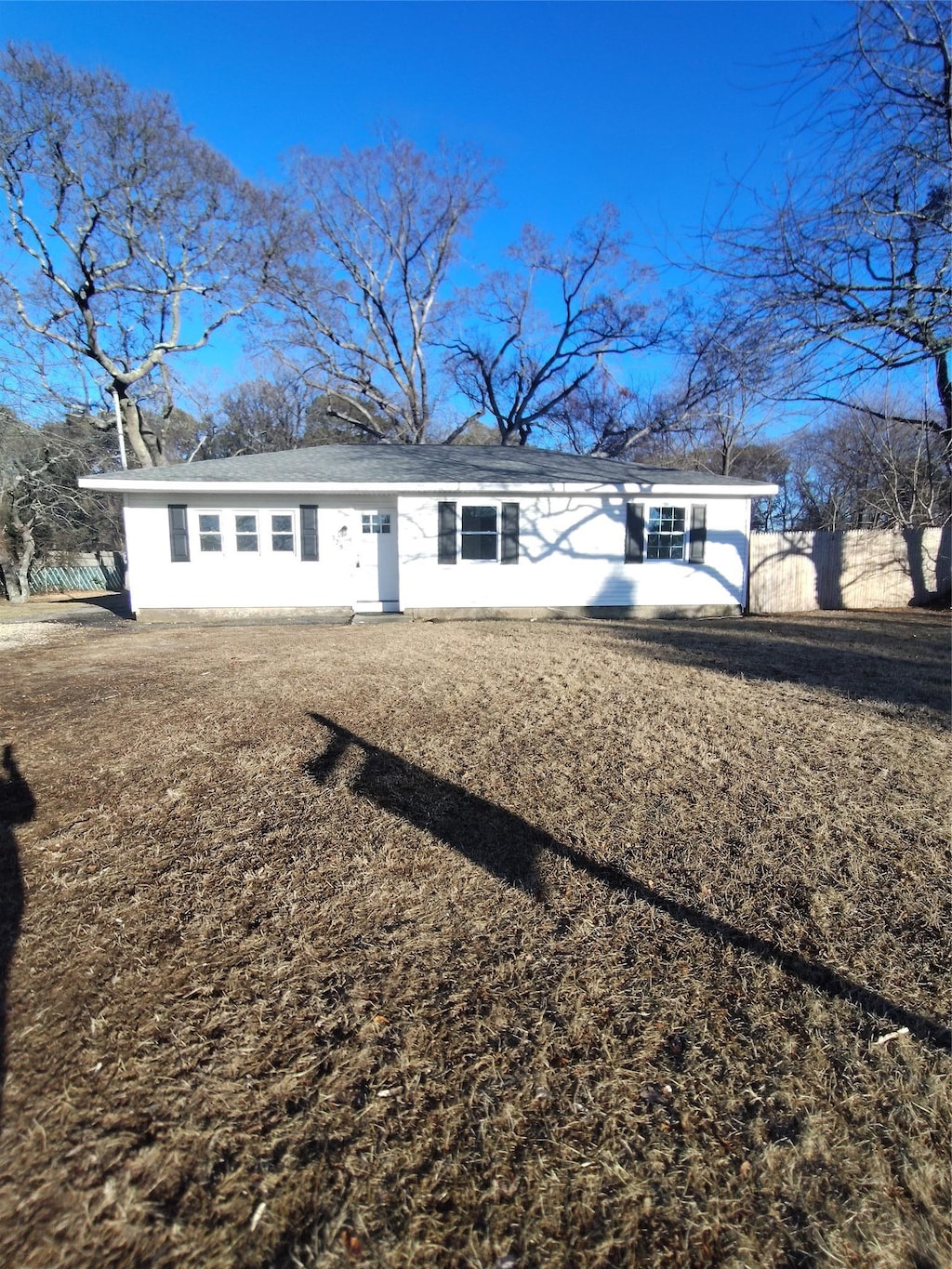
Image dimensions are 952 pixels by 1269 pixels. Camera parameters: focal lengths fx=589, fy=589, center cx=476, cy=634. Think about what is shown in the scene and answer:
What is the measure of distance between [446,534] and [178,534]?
189 inches

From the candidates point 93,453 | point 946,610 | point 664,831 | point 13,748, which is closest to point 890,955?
point 664,831

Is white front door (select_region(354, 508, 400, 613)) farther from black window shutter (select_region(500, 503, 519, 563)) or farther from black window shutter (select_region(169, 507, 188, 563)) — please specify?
black window shutter (select_region(169, 507, 188, 563))

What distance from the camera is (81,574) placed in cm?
2017

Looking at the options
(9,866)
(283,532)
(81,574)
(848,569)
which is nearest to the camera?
(9,866)

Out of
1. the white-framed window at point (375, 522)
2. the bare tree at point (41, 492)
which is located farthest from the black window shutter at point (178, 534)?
the bare tree at point (41, 492)

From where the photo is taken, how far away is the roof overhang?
33.0 feet

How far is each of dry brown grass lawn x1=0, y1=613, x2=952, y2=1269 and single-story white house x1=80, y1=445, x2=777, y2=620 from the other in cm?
686

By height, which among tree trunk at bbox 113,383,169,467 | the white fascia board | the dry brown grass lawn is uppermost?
tree trunk at bbox 113,383,169,467

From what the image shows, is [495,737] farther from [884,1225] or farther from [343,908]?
[884,1225]

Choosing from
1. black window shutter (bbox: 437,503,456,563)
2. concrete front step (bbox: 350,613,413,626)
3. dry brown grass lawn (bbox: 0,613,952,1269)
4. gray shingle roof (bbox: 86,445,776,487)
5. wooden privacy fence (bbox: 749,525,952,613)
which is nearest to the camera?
dry brown grass lawn (bbox: 0,613,952,1269)

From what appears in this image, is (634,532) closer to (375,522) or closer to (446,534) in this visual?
(446,534)

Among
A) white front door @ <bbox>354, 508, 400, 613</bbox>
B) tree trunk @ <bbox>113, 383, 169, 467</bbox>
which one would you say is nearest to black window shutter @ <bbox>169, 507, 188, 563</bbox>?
white front door @ <bbox>354, 508, 400, 613</bbox>

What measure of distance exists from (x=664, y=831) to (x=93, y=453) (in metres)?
23.2

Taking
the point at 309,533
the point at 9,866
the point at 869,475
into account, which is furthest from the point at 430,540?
the point at 869,475
